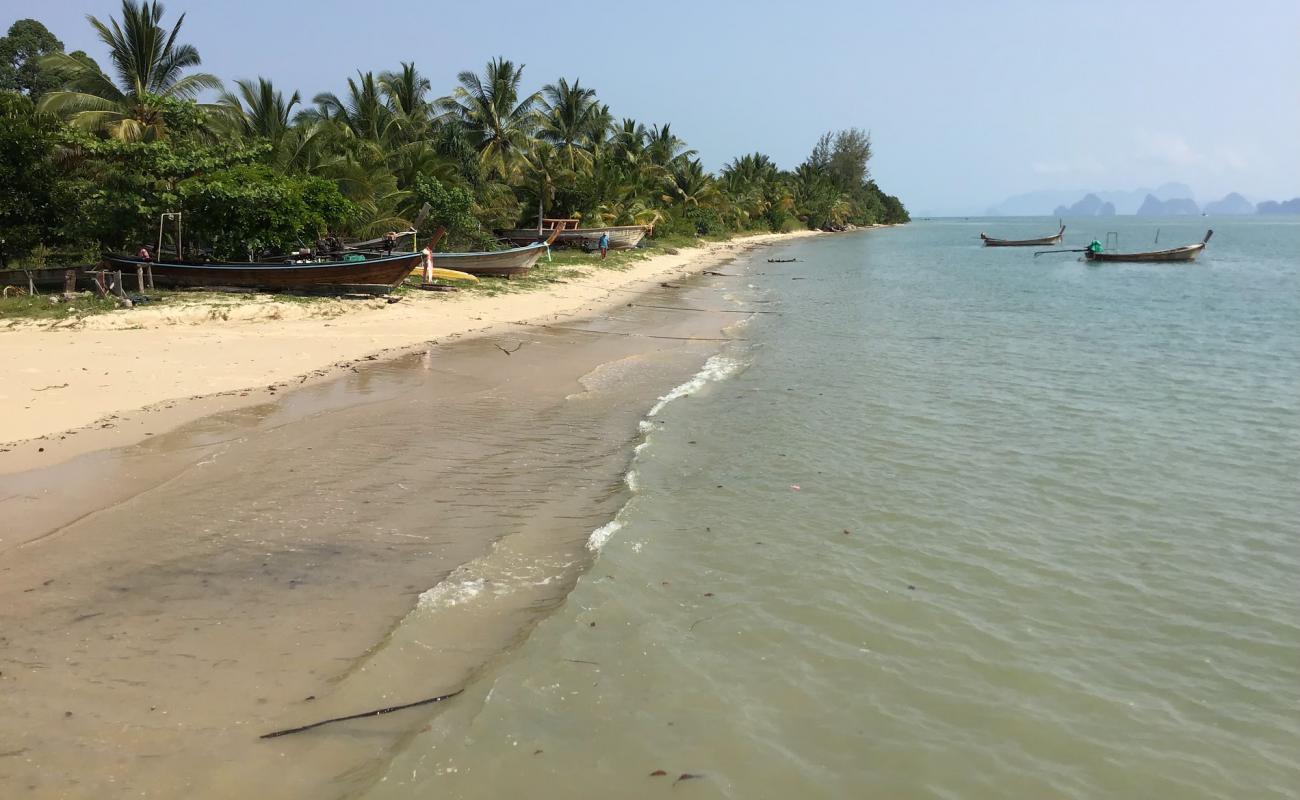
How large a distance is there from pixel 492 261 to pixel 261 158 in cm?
675

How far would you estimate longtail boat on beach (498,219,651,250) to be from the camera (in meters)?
33.4

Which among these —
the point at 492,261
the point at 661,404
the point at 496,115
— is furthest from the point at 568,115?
the point at 661,404

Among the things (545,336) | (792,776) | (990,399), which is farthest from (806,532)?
(545,336)

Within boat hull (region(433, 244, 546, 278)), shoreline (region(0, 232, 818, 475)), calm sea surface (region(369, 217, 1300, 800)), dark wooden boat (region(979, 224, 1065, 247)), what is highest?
dark wooden boat (region(979, 224, 1065, 247))

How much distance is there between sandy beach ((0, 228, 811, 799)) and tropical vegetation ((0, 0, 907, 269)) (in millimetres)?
5514

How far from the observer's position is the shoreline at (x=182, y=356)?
28.0ft

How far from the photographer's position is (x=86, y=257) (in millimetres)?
19578

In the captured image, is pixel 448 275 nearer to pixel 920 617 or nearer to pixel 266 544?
pixel 266 544

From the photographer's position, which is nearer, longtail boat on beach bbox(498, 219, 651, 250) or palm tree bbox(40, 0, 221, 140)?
palm tree bbox(40, 0, 221, 140)

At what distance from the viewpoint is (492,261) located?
24125mm

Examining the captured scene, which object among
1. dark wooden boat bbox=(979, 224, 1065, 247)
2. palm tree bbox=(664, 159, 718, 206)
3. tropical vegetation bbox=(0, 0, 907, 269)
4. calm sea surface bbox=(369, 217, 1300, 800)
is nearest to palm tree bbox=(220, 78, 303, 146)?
tropical vegetation bbox=(0, 0, 907, 269)

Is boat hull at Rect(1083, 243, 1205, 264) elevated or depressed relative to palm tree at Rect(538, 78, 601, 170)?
depressed

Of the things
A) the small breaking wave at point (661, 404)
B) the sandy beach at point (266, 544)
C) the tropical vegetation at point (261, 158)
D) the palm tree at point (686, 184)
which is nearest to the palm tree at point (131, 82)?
the tropical vegetation at point (261, 158)

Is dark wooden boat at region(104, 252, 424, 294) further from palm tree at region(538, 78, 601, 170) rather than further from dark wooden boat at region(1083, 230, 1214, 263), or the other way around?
dark wooden boat at region(1083, 230, 1214, 263)
